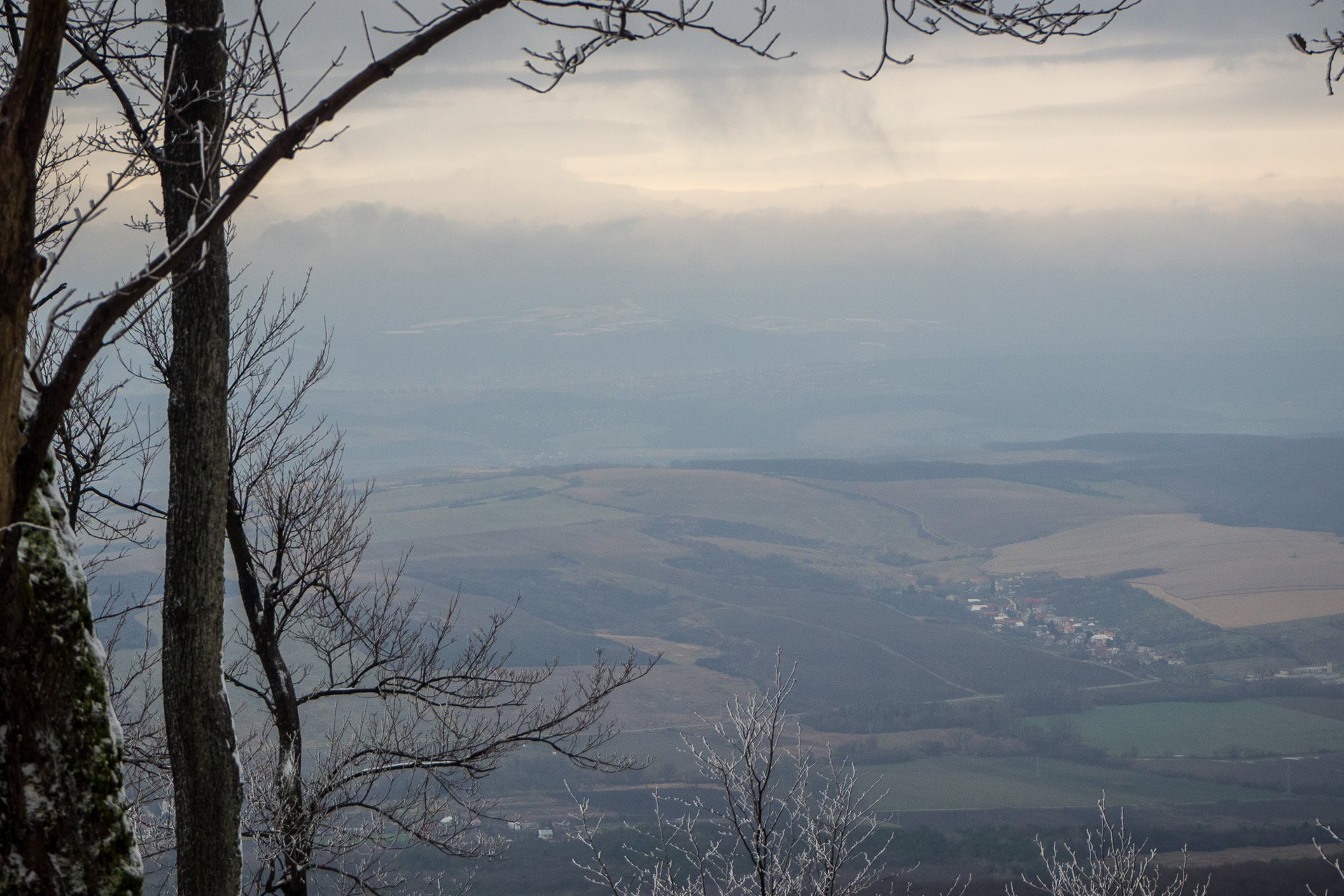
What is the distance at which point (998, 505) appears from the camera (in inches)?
6024

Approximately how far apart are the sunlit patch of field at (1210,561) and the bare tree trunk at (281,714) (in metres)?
103

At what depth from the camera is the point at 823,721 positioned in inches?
3147

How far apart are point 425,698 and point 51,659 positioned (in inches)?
301

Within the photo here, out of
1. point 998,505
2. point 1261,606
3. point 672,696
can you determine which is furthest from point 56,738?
point 998,505

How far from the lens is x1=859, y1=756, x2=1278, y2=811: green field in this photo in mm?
61625

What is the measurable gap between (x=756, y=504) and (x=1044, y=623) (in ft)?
182

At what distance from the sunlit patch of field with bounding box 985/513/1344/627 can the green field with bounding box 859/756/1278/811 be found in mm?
36126

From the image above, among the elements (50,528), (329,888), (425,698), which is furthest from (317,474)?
(329,888)

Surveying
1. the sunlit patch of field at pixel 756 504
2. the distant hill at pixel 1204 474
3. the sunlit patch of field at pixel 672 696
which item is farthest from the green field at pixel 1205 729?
the distant hill at pixel 1204 474

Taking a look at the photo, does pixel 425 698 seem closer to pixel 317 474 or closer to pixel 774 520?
pixel 317 474

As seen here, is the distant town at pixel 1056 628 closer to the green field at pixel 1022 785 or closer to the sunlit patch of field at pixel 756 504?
the sunlit patch of field at pixel 756 504

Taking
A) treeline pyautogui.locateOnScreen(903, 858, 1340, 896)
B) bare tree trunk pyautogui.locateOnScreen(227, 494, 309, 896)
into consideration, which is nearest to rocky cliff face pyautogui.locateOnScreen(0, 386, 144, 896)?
bare tree trunk pyautogui.locateOnScreen(227, 494, 309, 896)

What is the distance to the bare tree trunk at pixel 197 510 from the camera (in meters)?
5.16

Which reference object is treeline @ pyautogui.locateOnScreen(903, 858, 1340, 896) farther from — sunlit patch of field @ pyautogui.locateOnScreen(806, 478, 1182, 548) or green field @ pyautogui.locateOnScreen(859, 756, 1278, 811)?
sunlit patch of field @ pyautogui.locateOnScreen(806, 478, 1182, 548)
